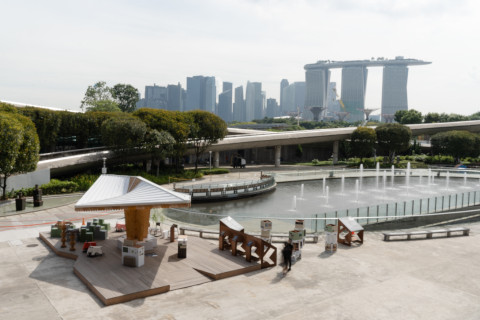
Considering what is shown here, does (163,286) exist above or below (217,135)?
below

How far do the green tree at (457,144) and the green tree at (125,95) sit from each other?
246 feet

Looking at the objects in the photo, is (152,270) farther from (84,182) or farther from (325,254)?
(84,182)

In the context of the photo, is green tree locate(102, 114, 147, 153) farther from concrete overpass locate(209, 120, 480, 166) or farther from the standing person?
the standing person

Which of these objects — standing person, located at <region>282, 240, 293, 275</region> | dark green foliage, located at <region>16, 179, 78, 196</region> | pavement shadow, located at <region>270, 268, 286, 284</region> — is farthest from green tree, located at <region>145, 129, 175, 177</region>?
Result: pavement shadow, located at <region>270, 268, 286, 284</region>

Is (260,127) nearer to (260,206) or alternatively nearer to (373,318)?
(260,206)

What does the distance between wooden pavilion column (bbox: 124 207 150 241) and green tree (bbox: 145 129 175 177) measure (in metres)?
27.1

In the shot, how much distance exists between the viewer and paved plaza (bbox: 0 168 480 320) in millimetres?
12992

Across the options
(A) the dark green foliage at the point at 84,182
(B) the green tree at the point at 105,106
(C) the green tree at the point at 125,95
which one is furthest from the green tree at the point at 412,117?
(A) the dark green foliage at the point at 84,182

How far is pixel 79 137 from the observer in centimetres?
5406

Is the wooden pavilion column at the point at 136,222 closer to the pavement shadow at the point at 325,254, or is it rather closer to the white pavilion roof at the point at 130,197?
the white pavilion roof at the point at 130,197

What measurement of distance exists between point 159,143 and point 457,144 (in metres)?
54.6

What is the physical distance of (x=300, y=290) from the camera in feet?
49.0

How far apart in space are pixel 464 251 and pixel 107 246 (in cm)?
1730

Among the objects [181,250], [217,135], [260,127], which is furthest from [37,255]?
[260,127]
